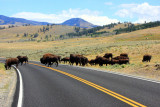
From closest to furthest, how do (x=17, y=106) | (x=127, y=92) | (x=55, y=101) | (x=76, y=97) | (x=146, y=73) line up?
(x=17, y=106) < (x=55, y=101) < (x=76, y=97) < (x=127, y=92) < (x=146, y=73)

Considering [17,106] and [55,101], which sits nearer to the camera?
[17,106]

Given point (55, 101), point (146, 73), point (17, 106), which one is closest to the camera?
point (17, 106)

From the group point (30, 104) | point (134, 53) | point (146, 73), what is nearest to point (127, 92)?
point (30, 104)

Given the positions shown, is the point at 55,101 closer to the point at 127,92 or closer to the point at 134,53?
the point at 127,92

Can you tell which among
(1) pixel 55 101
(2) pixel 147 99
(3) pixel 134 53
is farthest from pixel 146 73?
(3) pixel 134 53

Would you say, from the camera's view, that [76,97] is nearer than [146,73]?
Yes

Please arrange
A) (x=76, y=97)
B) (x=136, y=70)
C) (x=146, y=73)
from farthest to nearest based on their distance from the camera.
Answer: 1. (x=136, y=70)
2. (x=146, y=73)
3. (x=76, y=97)

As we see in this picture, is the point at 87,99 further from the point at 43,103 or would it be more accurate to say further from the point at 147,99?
the point at 147,99

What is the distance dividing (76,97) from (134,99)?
244cm

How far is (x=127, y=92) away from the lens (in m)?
8.50

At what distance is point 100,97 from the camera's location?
7781mm

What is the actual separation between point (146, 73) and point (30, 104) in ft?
37.7

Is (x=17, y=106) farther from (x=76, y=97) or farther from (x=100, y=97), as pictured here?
(x=100, y=97)

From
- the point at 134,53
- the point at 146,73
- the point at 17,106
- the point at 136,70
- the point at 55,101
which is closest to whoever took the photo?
the point at 17,106
